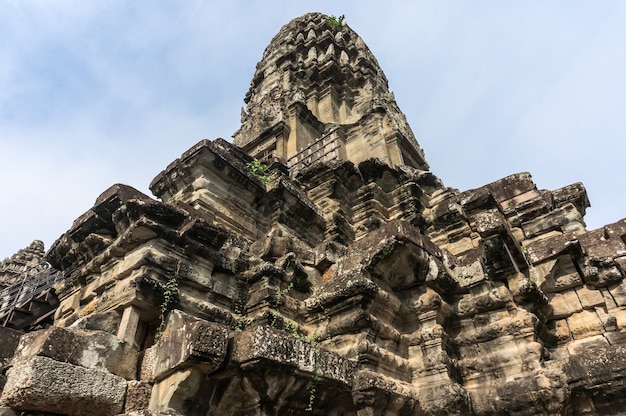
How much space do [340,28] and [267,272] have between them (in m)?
20.3

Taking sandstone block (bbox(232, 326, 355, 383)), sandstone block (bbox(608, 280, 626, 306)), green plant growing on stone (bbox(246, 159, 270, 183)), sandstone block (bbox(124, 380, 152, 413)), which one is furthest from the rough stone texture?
sandstone block (bbox(608, 280, 626, 306))

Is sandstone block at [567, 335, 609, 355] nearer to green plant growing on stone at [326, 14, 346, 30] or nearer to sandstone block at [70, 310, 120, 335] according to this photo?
sandstone block at [70, 310, 120, 335]

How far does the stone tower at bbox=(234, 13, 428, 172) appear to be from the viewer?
1360 centimetres

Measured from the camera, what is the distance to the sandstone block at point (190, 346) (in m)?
3.17

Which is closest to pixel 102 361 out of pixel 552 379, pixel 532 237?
pixel 552 379

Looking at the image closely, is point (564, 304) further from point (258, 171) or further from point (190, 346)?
point (258, 171)

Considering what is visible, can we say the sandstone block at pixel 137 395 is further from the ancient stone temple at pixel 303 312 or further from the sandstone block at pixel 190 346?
the sandstone block at pixel 190 346

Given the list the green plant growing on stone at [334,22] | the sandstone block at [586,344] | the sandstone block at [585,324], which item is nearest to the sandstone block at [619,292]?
the sandstone block at [585,324]

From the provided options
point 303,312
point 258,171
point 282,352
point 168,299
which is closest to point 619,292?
point 303,312

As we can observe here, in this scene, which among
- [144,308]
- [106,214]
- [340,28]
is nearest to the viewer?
[144,308]

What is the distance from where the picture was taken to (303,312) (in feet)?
16.8

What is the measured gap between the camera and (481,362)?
498cm

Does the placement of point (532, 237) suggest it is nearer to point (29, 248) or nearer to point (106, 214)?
point (106, 214)

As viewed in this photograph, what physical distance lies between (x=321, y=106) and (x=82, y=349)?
14759 mm
